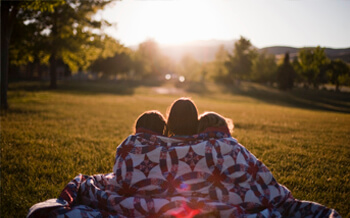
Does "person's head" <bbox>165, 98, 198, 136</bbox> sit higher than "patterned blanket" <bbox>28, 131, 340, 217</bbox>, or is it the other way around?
"person's head" <bbox>165, 98, 198, 136</bbox>

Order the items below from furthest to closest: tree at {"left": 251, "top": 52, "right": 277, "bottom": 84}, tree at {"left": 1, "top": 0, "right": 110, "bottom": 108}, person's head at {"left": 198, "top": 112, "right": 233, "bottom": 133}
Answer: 1. tree at {"left": 251, "top": 52, "right": 277, "bottom": 84}
2. tree at {"left": 1, "top": 0, "right": 110, "bottom": 108}
3. person's head at {"left": 198, "top": 112, "right": 233, "bottom": 133}

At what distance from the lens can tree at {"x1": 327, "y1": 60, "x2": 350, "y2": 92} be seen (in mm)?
21127

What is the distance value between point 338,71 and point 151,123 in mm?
25566

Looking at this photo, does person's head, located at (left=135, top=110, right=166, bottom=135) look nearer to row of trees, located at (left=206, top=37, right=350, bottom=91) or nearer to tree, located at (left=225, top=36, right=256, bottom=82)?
row of trees, located at (left=206, top=37, right=350, bottom=91)

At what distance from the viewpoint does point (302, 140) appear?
778 cm

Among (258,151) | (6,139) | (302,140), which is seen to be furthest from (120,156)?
(302,140)

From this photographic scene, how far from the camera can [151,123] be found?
10.1 ft

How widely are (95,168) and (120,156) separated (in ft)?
6.83

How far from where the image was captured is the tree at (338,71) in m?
21.1

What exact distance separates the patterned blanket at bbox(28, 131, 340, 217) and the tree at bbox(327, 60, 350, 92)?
75.0 feet

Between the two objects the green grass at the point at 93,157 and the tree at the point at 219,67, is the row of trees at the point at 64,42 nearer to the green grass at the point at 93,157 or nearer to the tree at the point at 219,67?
the green grass at the point at 93,157

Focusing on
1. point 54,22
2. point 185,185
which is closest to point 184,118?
point 185,185

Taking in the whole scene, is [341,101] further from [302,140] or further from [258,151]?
[258,151]

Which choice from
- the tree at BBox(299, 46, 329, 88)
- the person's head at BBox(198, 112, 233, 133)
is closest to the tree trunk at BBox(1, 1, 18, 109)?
the person's head at BBox(198, 112, 233, 133)
